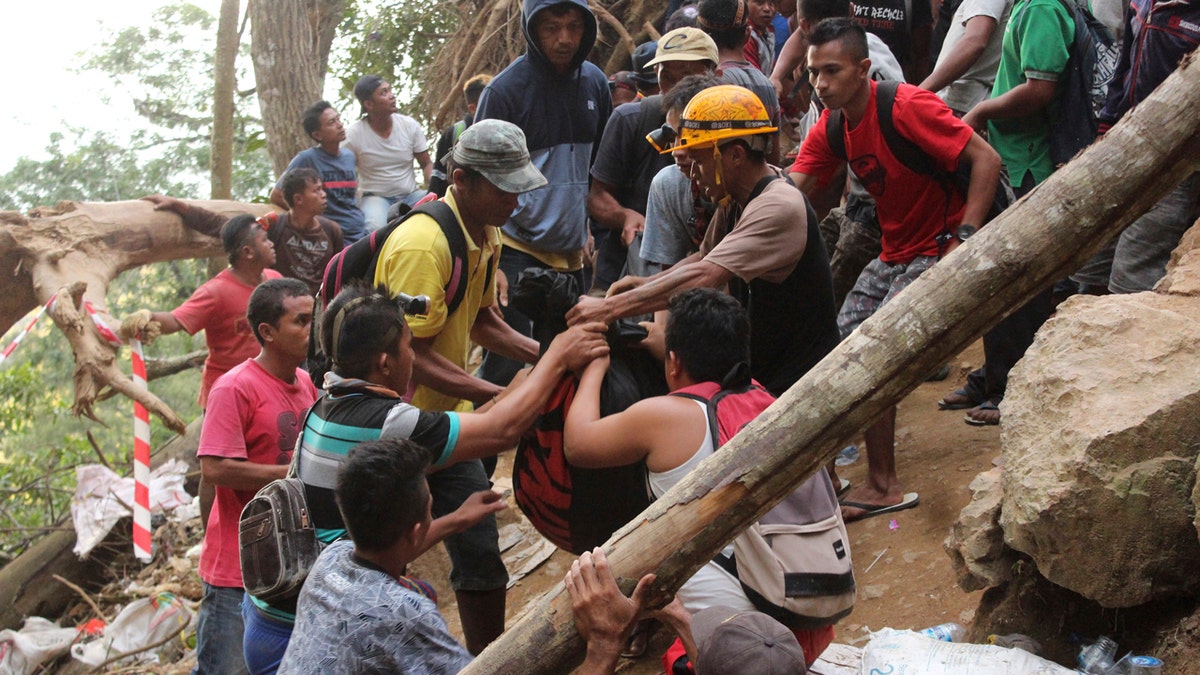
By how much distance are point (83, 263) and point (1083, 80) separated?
6.26m

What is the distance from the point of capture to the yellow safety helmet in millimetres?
3609

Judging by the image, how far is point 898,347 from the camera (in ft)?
7.81

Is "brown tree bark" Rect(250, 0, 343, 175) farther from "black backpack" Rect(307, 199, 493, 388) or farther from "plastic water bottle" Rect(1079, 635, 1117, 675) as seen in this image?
"plastic water bottle" Rect(1079, 635, 1117, 675)

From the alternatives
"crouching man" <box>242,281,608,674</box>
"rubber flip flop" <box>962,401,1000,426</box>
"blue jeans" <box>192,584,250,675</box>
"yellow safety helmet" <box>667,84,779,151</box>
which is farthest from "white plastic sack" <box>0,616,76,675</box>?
"rubber flip flop" <box>962,401,1000,426</box>

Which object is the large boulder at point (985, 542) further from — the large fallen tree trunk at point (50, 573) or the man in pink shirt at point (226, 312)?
the large fallen tree trunk at point (50, 573)

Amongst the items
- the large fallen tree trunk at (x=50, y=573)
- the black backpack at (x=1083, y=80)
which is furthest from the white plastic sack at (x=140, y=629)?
the black backpack at (x=1083, y=80)

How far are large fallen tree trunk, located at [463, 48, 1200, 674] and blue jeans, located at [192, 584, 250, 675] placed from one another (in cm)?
174

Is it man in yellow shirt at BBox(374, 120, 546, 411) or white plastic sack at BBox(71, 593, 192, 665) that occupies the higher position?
man in yellow shirt at BBox(374, 120, 546, 411)

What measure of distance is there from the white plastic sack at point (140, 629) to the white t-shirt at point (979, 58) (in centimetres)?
573

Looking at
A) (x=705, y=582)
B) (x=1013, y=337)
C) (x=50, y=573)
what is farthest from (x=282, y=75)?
(x=705, y=582)

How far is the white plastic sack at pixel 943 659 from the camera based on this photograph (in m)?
2.72

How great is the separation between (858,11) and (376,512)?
180 inches

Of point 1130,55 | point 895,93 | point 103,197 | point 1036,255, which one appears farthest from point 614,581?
point 103,197

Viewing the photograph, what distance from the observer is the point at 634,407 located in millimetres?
2971
